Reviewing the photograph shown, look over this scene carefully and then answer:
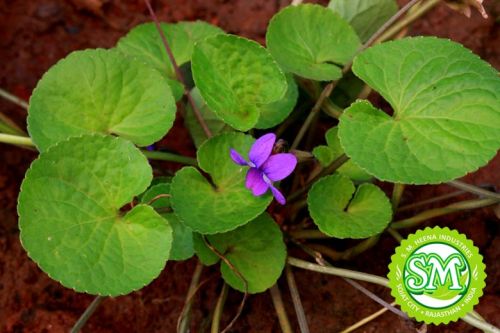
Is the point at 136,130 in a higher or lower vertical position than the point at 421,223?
higher

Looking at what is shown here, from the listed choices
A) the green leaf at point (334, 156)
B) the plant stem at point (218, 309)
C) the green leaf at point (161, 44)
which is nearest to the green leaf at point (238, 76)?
the green leaf at point (334, 156)

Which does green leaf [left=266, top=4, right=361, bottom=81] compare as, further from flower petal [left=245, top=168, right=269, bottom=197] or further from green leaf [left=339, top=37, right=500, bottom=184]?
flower petal [left=245, top=168, right=269, bottom=197]

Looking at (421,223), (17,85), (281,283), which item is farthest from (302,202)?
(17,85)

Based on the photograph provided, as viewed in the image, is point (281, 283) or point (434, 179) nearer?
point (434, 179)

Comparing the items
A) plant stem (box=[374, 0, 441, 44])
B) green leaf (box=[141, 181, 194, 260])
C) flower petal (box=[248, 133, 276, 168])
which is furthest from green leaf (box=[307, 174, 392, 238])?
plant stem (box=[374, 0, 441, 44])

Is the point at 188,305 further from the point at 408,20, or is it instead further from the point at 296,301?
the point at 408,20

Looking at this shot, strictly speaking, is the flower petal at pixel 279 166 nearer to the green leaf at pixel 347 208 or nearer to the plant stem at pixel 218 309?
the green leaf at pixel 347 208

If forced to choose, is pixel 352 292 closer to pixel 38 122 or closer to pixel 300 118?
pixel 300 118
